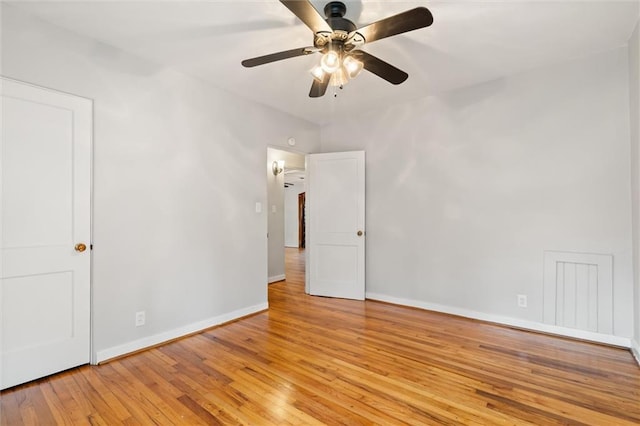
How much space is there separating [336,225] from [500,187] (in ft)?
6.98

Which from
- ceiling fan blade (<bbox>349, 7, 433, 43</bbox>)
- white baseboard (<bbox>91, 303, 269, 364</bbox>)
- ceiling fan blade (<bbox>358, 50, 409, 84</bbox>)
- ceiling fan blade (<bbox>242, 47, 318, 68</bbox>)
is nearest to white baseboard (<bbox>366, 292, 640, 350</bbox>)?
white baseboard (<bbox>91, 303, 269, 364</bbox>)

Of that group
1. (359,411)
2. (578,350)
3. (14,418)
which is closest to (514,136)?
(578,350)

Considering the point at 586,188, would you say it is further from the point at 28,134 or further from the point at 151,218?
the point at 28,134

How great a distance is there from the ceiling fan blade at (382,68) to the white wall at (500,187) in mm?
1642

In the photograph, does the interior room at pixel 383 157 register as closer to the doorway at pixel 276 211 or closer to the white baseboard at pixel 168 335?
the white baseboard at pixel 168 335

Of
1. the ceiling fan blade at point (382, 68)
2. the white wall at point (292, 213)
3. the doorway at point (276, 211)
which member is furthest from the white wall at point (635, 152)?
the white wall at point (292, 213)

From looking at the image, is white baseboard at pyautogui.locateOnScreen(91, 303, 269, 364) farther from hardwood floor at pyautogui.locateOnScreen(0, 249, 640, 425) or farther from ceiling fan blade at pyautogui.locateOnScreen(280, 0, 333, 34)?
ceiling fan blade at pyautogui.locateOnScreen(280, 0, 333, 34)

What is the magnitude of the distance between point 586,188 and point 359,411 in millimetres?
2854

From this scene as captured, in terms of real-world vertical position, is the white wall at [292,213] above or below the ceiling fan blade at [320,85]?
below

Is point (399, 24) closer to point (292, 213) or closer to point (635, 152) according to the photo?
point (635, 152)

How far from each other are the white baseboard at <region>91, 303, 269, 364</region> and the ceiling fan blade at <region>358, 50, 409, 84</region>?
2900mm

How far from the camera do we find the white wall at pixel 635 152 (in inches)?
97.0

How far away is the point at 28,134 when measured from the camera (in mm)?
2234

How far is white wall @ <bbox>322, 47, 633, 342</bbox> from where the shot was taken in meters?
2.83
